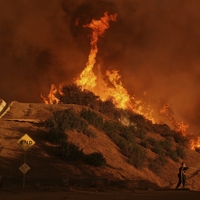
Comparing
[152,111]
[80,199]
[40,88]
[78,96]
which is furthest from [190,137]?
[80,199]

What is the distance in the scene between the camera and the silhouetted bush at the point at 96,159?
24.4m

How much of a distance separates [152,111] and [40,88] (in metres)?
17.9

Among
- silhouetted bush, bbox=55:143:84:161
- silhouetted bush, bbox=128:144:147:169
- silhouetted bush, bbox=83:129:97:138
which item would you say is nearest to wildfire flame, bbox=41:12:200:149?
silhouetted bush, bbox=128:144:147:169

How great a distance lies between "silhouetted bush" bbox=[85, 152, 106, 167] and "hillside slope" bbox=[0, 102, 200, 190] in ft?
1.09

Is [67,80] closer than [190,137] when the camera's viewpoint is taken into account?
No

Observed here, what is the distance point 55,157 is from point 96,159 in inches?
99.3

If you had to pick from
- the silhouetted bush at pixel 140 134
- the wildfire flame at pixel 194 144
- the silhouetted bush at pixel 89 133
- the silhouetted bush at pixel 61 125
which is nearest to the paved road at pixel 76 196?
the silhouetted bush at pixel 61 125

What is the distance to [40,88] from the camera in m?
58.6

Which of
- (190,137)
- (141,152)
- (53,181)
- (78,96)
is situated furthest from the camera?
(190,137)

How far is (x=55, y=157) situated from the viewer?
24125 mm

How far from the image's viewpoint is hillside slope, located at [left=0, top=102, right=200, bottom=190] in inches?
887

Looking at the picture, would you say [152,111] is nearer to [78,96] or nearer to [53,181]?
[78,96]

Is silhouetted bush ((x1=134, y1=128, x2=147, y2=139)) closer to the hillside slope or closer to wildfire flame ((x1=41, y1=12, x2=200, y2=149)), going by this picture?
the hillside slope

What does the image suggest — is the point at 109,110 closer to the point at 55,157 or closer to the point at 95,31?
the point at 95,31
